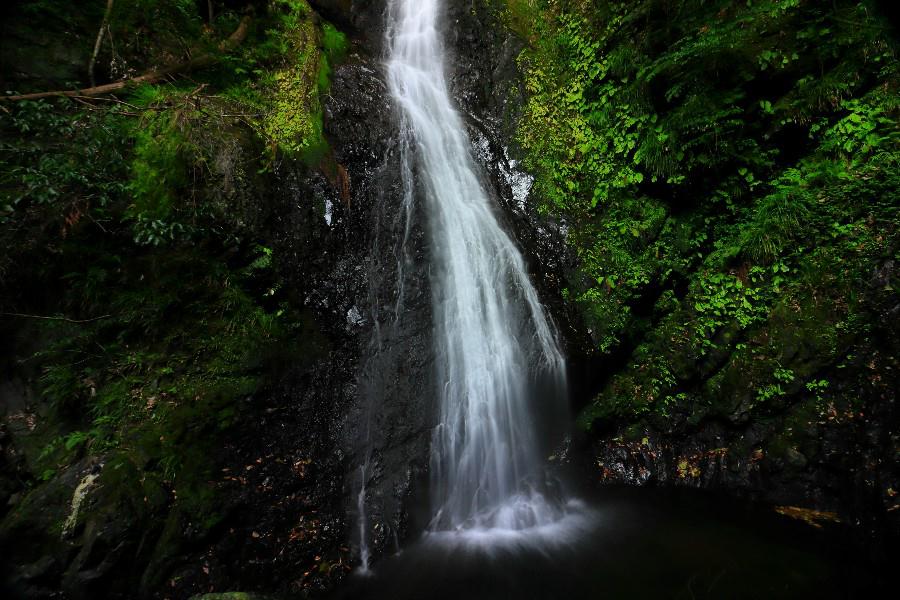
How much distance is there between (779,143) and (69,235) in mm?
8478

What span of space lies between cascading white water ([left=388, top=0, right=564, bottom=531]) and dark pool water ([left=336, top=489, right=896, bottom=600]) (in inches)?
17.8

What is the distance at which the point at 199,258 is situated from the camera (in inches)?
158

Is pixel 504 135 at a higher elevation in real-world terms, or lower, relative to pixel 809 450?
higher

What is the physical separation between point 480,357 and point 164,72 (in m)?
5.36

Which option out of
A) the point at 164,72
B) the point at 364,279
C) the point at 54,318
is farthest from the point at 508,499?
the point at 164,72

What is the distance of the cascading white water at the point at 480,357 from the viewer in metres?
4.89

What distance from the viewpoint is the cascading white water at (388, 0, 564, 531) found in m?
4.89

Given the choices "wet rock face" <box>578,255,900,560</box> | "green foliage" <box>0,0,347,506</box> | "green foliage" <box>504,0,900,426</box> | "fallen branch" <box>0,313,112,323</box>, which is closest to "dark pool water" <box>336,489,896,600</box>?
"wet rock face" <box>578,255,900,560</box>

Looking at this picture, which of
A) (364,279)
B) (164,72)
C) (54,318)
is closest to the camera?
(54,318)

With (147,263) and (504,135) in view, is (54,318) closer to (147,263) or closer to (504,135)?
(147,263)

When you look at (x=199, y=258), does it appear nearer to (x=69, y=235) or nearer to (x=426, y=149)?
(x=69, y=235)

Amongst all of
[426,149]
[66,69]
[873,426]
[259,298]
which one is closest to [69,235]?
[259,298]

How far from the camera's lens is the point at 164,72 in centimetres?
446

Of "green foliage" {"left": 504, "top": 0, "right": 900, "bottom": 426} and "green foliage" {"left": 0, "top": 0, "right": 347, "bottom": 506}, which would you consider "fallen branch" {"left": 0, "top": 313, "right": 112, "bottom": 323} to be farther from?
"green foliage" {"left": 504, "top": 0, "right": 900, "bottom": 426}
